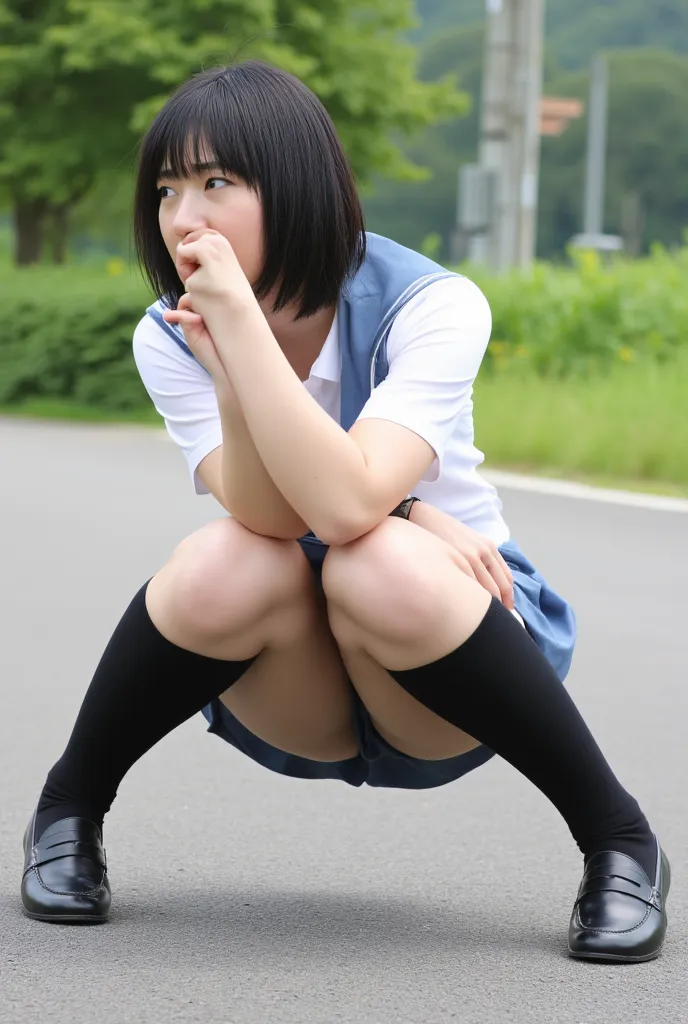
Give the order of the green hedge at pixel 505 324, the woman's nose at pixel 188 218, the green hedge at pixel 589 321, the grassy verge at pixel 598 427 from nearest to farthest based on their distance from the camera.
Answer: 1. the woman's nose at pixel 188 218
2. the grassy verge at pixel 598 427
3. the green hedge at pixel 589 321
4. the green hedge at pixel 505 324

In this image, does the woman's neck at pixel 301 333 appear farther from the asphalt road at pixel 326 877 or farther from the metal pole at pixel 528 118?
the metal pole at pixel 528 118

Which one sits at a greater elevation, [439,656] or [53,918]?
[439,656]

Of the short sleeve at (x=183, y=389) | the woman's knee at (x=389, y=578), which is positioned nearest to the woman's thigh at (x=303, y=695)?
the woman's knee at (x=389, y=578)

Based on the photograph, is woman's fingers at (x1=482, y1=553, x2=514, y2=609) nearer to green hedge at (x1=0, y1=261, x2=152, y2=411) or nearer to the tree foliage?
green hedge at (x1=0, y1=261, x2=152, y2=411)

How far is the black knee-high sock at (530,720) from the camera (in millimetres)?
2570

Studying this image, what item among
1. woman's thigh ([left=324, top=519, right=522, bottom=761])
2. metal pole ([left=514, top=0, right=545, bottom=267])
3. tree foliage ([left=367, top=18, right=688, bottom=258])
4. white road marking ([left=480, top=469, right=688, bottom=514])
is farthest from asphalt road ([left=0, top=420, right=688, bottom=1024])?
tree foliage ([left=367, top=18, right=688, bottom=258])

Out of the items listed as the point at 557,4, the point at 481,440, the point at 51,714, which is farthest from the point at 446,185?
the point at 51,714

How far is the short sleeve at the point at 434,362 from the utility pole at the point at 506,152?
13.3m

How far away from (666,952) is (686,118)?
7533 cm

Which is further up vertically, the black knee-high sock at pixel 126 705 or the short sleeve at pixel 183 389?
the short sleeve at pixel 183 389

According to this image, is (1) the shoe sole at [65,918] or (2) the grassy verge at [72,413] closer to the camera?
(1) the shoe sole at [65,918]

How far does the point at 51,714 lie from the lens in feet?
15.8

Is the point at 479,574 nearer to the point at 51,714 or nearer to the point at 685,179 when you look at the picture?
the point at 51,714

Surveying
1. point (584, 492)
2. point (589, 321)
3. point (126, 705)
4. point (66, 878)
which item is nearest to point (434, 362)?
point (126, 705)
